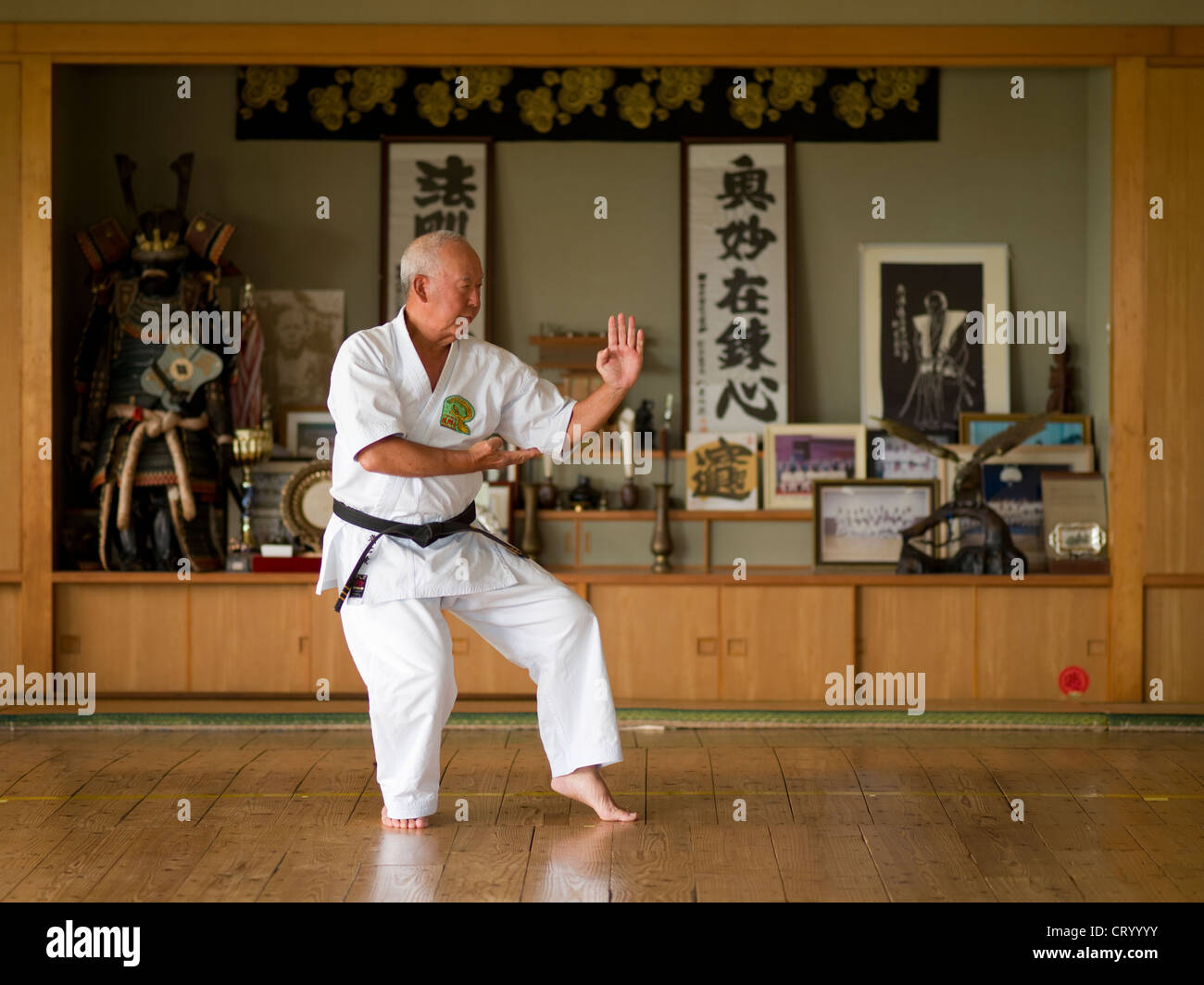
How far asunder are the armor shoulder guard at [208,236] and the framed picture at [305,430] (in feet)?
2.35

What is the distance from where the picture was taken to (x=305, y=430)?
5.23 m

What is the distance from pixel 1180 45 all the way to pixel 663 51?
1848 millimetres

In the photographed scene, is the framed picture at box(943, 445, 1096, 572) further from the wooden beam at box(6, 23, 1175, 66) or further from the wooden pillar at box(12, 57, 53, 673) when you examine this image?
the wooden pillar at box(12, 57, 53, 673)

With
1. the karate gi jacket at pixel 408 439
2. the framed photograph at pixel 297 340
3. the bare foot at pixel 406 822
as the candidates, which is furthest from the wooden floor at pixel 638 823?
the framed photograph at pixel 297 340

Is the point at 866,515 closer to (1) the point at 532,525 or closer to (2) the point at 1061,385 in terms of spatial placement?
(2) the point at 1061,385

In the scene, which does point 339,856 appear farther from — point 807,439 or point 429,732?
point 807,439

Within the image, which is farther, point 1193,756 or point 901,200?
point 901,200

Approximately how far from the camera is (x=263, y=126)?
17.2ft

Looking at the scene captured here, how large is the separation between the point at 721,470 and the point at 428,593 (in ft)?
7.81

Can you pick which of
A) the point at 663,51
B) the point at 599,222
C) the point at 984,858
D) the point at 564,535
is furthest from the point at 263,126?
the point at 984,858

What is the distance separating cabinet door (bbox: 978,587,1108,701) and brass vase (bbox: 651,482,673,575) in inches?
46.4

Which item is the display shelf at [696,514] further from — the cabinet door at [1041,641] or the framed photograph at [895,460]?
the cabinet door at [1041,641]

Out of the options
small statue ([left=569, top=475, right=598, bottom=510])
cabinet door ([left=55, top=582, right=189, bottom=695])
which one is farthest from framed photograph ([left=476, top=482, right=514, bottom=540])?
cabinet door ([left=55, top=582, right=189, bottom=695])

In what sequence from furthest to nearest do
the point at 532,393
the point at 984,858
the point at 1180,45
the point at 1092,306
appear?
the point at 1092,306 < the point at 1180,45 < the point at 532,393 < the point at 984,858
